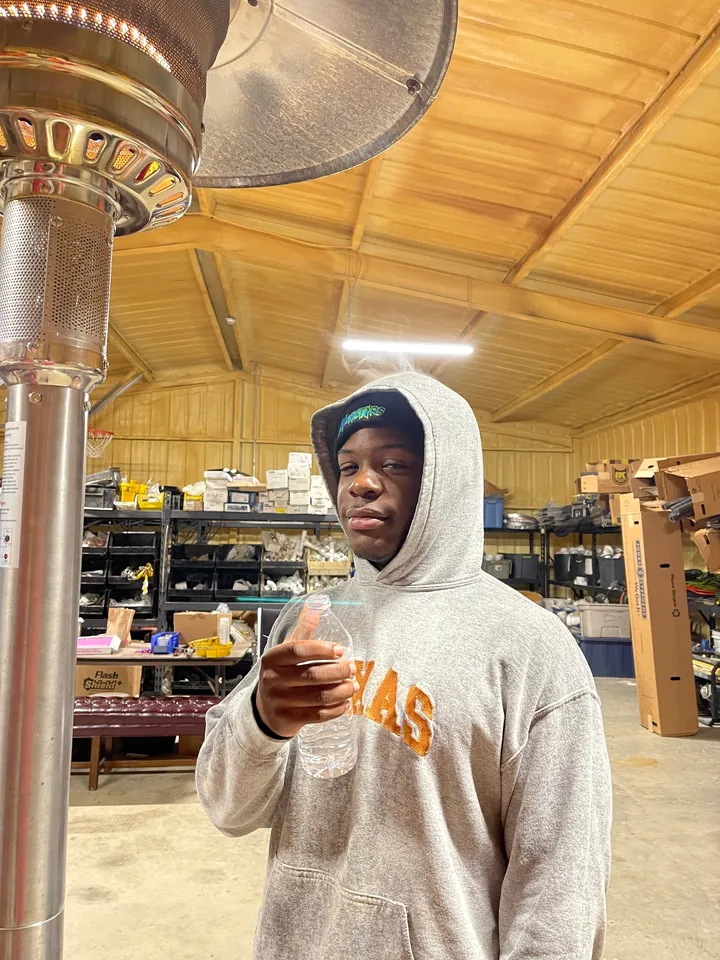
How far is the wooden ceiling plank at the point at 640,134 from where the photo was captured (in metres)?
3.05

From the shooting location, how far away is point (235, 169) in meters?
0.77

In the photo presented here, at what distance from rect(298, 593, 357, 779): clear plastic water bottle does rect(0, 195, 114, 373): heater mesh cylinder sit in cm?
58

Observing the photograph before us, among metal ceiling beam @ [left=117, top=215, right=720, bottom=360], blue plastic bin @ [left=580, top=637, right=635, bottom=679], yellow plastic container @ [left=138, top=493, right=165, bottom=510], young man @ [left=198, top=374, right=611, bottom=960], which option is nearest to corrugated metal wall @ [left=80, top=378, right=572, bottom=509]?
yellow plastic container @ [left=138, top=493, right=165, bottom=510]

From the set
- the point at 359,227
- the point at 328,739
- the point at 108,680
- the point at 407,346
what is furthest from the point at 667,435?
the point at 328,739

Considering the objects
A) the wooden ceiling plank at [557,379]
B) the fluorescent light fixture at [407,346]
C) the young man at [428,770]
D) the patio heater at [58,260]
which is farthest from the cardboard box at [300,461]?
the patio heater at [58,260]

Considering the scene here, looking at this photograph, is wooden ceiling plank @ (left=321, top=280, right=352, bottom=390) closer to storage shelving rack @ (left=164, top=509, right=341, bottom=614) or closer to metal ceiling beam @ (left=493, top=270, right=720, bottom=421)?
storage shelving rack @ (left=164, top=509, right=341, bottom=614)

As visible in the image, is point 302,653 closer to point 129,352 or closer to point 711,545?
point 711,545

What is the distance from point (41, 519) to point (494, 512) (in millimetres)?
9470

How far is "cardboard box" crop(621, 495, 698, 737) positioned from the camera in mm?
5414

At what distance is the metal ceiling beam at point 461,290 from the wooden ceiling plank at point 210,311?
0.90 meters

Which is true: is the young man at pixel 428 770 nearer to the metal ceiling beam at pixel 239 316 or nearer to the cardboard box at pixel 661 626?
the cardboard box at pixel 661 626

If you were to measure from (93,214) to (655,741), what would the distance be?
19.1 ft

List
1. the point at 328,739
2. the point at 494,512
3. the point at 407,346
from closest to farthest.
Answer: the point at 328,739 → the point at 407,346 → the point at 494,512

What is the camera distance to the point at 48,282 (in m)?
0.54
